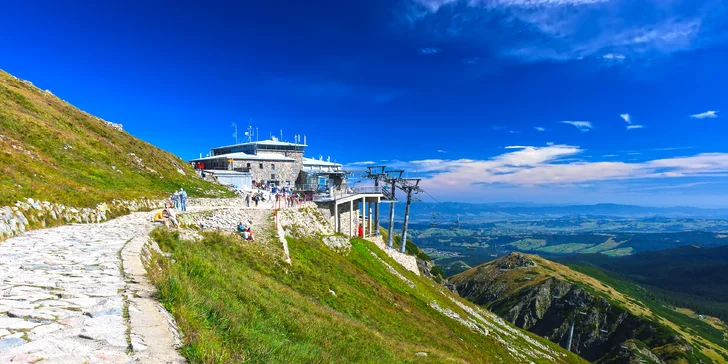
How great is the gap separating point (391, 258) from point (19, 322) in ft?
142

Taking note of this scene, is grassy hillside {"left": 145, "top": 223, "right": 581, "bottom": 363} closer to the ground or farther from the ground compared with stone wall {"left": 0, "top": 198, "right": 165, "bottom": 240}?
closer to the ground

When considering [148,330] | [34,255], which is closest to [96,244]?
[34,255]

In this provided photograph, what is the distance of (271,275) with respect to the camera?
17.3 m

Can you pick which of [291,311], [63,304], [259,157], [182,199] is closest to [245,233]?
[182,199]

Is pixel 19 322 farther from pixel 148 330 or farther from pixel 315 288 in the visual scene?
pixel 315 288

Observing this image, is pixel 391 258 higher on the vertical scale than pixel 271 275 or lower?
lower

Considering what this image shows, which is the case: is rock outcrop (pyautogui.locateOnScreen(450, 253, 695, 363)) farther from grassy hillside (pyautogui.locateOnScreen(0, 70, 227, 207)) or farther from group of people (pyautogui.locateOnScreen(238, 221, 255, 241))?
grassy hillside (pyautogui.locateOnScreen(0, 70, 227, 207))

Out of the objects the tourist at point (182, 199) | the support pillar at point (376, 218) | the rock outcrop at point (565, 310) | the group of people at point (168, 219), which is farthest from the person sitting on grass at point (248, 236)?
the rock outcrop at point (565, 310)

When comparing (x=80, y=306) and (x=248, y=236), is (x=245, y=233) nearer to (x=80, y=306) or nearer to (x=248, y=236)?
(x=248, y=236)

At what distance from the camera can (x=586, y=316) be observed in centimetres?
12825

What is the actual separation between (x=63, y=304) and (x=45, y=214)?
13.7 meters

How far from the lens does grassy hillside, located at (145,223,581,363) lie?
6.77m

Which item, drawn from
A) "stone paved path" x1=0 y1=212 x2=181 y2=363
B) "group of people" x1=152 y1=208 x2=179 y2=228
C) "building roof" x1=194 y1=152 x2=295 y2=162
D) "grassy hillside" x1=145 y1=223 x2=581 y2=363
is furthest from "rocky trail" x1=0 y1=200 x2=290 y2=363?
"building roof" x1=194 y1=152 x2=295 y2=162

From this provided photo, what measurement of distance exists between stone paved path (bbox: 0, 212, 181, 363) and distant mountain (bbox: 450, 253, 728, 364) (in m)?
101
